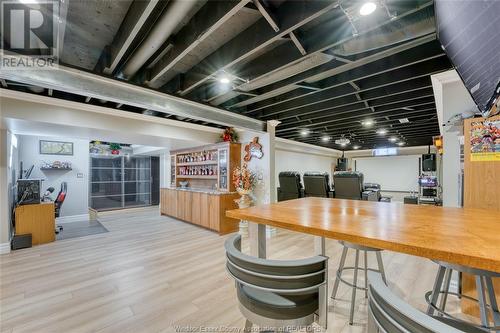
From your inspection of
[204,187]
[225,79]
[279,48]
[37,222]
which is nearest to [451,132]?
[279,48]

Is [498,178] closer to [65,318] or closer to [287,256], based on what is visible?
[287,256]

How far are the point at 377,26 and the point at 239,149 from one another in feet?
12.8

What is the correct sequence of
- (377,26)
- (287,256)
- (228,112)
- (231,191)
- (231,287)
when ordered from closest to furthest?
(377,26) → (231,287) → (287,256) → (228,112) → (231,191)

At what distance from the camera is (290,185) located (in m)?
6.30

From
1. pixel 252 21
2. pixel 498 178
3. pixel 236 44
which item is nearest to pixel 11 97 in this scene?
pixel 236 44

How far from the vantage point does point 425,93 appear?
125 inches

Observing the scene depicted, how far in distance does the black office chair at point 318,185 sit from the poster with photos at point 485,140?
3.69 m

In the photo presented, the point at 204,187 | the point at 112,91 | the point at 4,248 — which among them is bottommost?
the point at 4,248

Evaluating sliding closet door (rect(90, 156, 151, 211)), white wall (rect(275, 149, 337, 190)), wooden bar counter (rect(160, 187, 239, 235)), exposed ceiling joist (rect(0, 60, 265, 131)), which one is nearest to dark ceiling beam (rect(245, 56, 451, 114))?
exposed ceiling joist (rect(0, 60, 265, 131))

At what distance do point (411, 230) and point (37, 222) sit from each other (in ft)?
18.7

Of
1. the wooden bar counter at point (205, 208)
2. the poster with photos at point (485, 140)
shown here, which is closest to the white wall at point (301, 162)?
the wooden bar counter at point (205, 208)

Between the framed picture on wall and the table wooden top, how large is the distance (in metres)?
6.85

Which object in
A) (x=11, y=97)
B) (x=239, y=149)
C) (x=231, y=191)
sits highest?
(x=11, y=97)

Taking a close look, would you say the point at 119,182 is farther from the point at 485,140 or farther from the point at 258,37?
the point at 485,140
